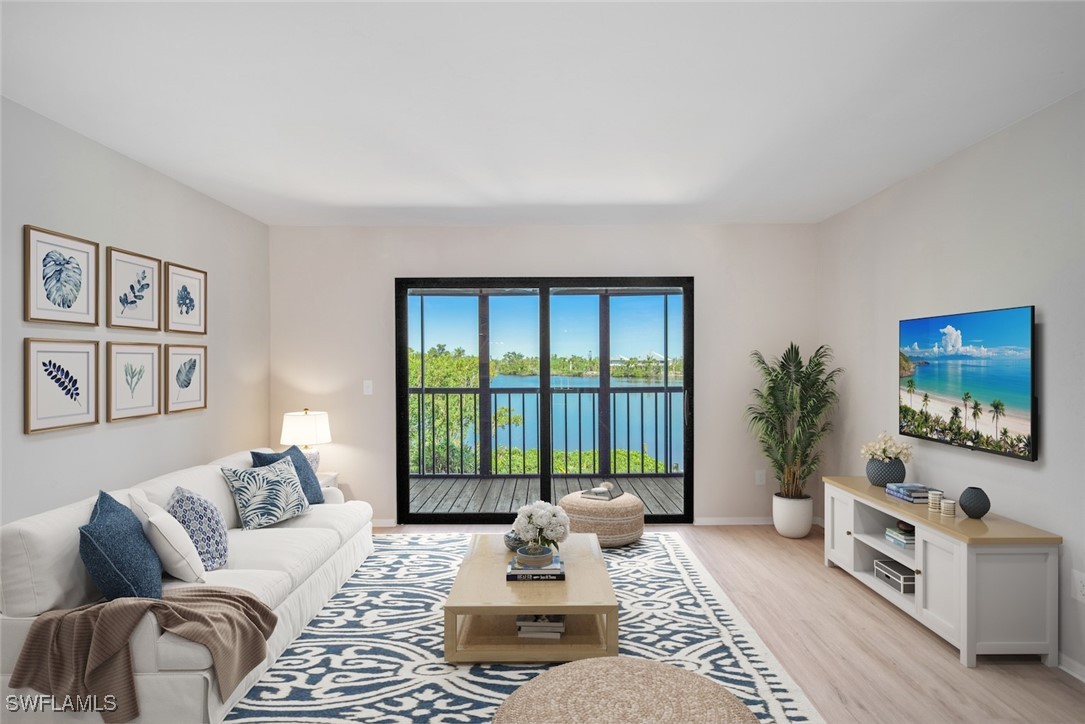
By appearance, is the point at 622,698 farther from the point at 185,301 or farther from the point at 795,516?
the point at 185,301

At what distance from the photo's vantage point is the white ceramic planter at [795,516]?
16.3 ft

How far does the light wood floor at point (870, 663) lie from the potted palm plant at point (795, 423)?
74 cm


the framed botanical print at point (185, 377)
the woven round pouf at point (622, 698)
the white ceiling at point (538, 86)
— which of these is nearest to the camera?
the woven round pouf at point (622, 698)

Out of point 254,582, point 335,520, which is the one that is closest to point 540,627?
point 254,582

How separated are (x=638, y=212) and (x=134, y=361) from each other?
3603 mm

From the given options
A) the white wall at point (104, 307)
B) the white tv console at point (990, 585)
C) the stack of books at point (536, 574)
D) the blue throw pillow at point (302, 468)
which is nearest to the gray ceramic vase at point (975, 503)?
the white tv console at point (990, 585)

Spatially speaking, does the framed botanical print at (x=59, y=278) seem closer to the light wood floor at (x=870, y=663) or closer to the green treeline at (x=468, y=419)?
the green treeline at (x=468, y=419)

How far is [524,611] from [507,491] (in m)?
2.78

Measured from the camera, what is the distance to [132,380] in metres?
3.52

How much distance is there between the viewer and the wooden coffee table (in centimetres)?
277

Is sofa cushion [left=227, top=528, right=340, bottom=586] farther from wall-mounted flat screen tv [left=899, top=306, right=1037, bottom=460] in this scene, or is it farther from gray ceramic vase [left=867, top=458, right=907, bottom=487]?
wall-mounted flat screen tv [left=899, top=306, right=1037, bottom=460]

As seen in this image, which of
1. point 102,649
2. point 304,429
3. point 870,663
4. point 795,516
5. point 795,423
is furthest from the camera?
point 795,423

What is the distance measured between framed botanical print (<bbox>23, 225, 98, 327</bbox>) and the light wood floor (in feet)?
12.5

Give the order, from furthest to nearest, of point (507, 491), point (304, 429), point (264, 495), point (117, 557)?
point (507, 491) < point (304, 429) < point (264, 495) < point (117, 557)
